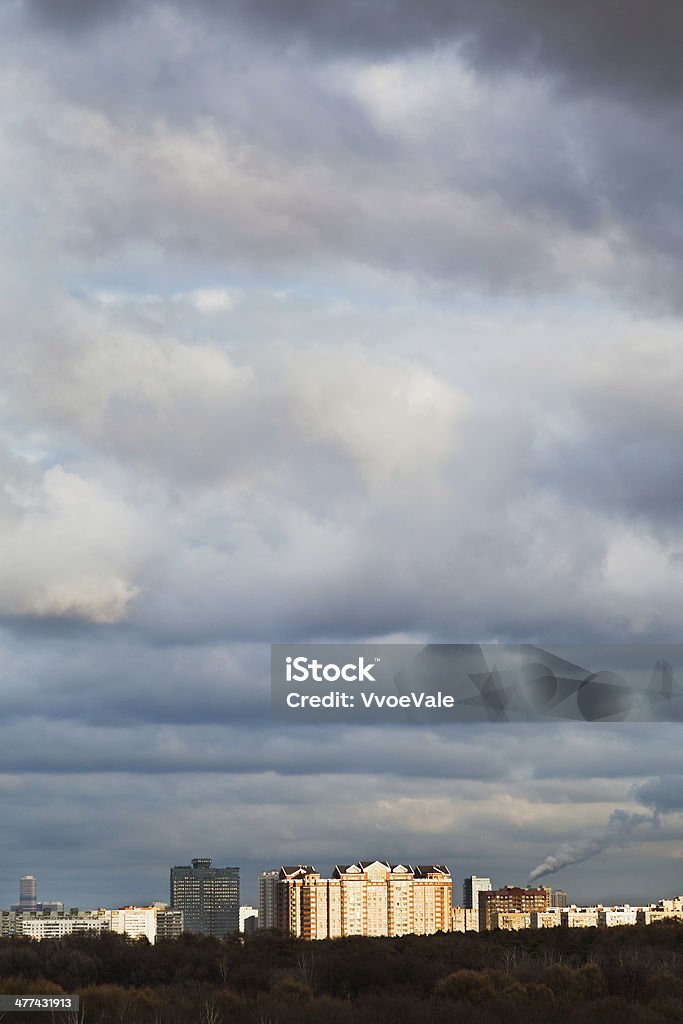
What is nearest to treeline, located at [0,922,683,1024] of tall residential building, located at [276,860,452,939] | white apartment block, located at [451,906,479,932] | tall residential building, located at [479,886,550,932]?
tall residential building, located at [276,860,452,939]

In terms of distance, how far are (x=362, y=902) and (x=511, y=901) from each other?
801 inches

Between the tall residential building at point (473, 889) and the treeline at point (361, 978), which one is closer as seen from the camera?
the treeline at point (361, 978)

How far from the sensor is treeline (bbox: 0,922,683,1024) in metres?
37.5

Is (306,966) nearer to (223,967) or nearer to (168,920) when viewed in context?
(223,967)

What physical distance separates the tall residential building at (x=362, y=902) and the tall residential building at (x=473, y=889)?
12074mm

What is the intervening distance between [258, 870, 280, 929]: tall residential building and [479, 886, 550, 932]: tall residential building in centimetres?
2080

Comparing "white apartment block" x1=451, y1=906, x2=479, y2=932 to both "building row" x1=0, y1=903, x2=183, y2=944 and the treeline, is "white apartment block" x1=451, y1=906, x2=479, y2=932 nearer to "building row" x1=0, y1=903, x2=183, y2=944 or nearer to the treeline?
"building row" x1=0, y1=903, x2=183, y2=944

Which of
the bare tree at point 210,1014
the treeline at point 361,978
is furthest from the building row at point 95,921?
the bare tree at point 210,1014

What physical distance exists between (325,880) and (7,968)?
45.3 m

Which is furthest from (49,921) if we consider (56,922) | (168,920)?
(168,920)

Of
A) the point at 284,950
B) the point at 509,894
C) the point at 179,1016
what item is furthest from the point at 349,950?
the point at 509,894

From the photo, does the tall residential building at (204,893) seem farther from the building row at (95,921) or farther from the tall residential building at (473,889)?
the tall residential building at (473,889)

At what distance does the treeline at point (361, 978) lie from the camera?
37.5m

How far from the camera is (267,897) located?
10069 centimetres
